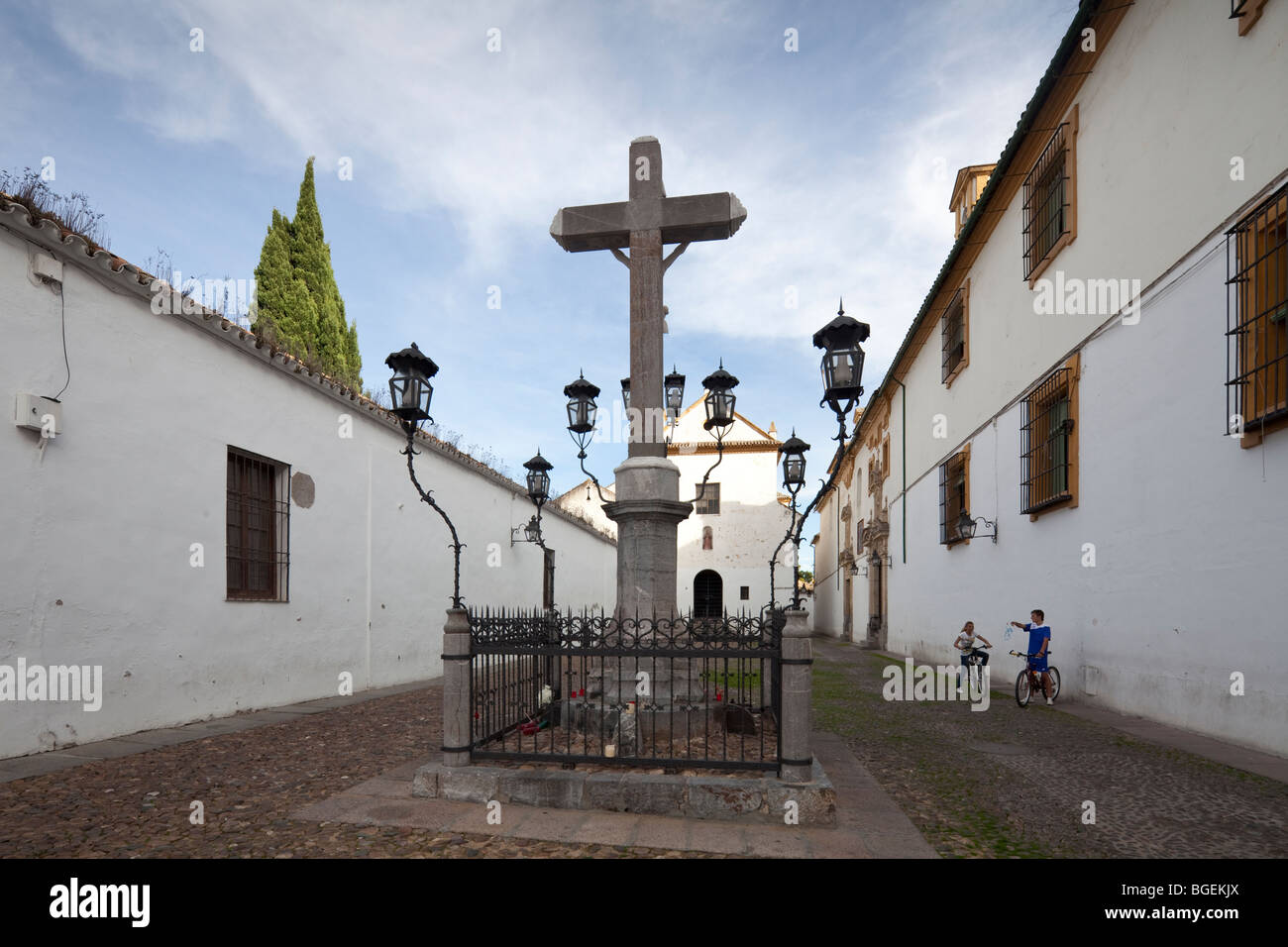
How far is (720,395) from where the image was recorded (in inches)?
→ 299

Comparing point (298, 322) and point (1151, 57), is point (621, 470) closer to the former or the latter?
point (1151, 57)

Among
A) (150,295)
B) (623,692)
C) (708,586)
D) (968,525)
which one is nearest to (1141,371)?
(968,525)

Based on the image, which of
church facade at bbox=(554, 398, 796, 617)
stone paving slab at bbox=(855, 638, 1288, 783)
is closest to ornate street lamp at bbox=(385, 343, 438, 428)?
stone paving slab at bbox=(855, 638, 1288, 783)

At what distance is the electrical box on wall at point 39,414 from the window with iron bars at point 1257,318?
30.7 ft

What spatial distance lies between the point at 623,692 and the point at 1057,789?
9.92 ft

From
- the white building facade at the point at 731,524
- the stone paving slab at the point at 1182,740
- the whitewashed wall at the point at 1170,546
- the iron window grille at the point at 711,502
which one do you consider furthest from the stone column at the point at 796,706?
the iron window grille at the point at 711,502

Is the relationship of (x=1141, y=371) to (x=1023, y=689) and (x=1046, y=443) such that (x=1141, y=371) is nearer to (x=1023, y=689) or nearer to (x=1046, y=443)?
(x=1046, y=443)

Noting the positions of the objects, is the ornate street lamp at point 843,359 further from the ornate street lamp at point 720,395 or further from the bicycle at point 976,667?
the bicycle at point 976,667

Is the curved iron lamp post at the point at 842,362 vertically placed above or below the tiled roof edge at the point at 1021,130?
below

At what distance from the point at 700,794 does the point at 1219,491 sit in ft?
17.5

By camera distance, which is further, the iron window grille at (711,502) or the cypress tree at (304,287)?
the iron window grille at (711,502)

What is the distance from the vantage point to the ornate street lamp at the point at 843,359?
16.6 feet

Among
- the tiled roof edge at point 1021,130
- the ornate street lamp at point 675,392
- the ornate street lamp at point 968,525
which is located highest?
the tiled roof edge at point 1021,130

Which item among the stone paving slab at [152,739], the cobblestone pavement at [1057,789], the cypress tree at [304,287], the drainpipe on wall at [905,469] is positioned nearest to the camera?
the cobblestone pavement at [1057,789]
